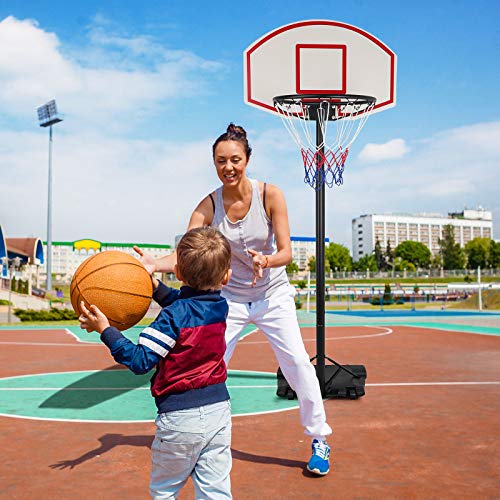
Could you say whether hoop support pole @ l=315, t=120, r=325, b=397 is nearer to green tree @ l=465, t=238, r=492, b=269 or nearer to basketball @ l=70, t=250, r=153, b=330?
basketball @ l=70, t=250, r=153, b=330

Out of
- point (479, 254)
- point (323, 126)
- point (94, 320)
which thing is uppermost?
point (479, 254)

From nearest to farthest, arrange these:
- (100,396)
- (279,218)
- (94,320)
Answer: (94,320) → (279,218) → (100,396)

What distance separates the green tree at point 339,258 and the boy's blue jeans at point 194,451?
130684 mm

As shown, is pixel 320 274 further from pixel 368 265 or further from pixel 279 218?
pixel 368 265

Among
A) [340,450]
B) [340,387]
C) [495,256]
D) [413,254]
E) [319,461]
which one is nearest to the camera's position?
[319,461]

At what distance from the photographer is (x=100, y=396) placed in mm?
7277

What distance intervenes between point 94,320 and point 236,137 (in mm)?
1835

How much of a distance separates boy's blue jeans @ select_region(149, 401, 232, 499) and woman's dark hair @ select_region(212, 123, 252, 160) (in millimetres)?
2015

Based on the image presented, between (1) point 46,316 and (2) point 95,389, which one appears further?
(1) point 46,316

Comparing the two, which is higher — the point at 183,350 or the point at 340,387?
the point at 183,350

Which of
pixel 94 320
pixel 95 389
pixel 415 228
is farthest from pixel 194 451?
pixel 415 228

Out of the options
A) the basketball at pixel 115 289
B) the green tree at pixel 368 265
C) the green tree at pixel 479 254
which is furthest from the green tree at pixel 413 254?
the basketball at pixel 115 289

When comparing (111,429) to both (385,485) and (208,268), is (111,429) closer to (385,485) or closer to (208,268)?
(385,485)

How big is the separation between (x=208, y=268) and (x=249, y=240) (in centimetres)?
175
